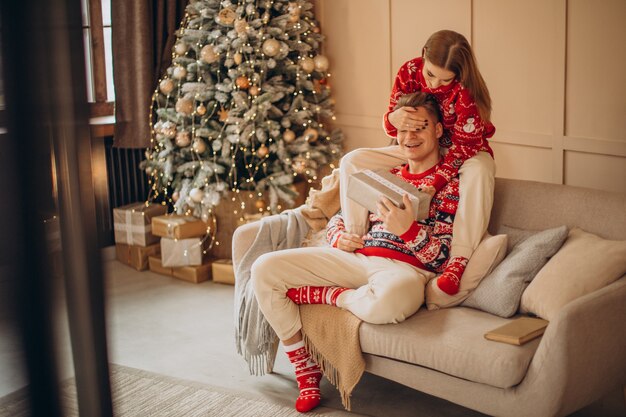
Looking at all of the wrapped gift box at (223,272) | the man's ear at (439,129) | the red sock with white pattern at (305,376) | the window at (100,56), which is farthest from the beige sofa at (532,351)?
the window at (100,56)

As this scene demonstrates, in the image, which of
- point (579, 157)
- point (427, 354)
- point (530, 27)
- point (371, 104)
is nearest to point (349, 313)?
point (427, 354)

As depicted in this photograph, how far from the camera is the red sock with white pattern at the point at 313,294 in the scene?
2797 millimetres

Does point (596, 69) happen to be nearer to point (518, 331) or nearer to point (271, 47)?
point (518, 331)

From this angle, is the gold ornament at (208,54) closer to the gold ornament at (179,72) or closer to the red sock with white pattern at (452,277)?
the gold ornament at (179,72)

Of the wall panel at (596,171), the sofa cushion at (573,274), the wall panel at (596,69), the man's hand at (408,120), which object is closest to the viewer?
the sofa cushion at (573,274)

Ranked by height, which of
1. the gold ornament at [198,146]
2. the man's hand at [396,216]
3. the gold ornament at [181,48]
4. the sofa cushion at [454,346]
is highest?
the gold ornament at [181,48]

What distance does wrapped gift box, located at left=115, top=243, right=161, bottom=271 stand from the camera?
479 centimetres

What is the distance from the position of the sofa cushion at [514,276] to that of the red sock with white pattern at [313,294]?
497 millimetres

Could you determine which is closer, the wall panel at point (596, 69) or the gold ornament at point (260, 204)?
the wall panel at point (596, 69)

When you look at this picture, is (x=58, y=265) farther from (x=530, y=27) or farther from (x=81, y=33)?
(x=530, y=27)

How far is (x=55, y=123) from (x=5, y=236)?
0.30ft

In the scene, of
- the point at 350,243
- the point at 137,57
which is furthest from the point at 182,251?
the point at 350,243

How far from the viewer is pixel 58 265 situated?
1.87 ft

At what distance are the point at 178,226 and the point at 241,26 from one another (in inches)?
48.0
